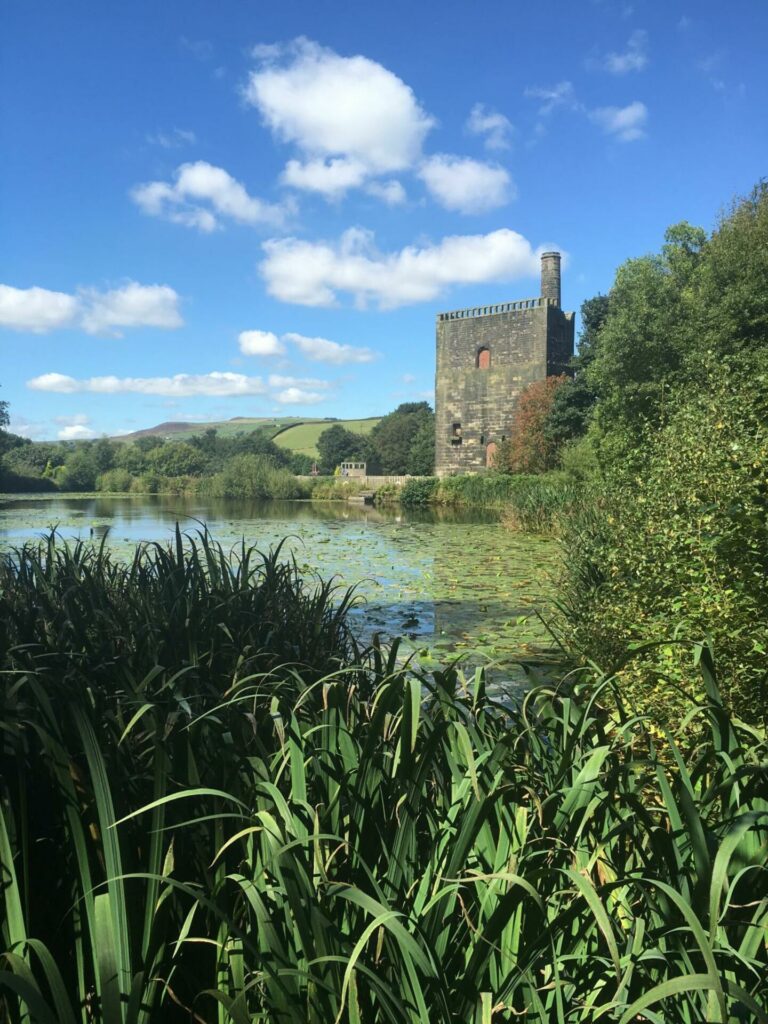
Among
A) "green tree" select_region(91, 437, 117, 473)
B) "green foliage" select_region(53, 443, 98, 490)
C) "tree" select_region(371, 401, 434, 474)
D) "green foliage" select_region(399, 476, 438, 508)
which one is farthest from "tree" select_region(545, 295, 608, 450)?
"tree" select_region(371, 401, 434, 474)

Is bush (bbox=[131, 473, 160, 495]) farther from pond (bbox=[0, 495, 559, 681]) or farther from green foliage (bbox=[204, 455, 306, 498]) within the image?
pond (bbox=[0, 495, 559, 681])

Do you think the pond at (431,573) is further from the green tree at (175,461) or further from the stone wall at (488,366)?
the green tree at (175,461)

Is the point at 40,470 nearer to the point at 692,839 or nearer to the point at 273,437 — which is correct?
the point at 692,839

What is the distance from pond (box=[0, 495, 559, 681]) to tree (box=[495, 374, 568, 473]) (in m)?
9.56

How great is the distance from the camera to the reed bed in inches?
40.3

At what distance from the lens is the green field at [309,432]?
6188cm

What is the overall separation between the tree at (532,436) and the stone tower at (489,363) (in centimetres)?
177

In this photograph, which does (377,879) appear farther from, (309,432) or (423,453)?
(309,432)

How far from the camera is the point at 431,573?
857cm

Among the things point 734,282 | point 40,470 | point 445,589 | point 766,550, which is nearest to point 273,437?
point 40,470

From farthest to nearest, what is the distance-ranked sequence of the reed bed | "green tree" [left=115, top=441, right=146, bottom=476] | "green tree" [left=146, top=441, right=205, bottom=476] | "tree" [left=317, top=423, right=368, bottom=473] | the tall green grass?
"tree" [left=317, top=423, right=368, bottom=473] < "green tree" [left=146, top=441, right=205, bottom=476] < "green tree" [left=115, top=441, right=146, bottom=476] < the tall green grass < the reed bed

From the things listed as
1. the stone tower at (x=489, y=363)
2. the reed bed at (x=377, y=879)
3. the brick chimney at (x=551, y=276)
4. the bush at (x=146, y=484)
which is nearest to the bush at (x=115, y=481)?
the bush at (x=146, y=484)

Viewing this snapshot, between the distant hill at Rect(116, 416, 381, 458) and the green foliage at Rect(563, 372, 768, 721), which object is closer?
the green foliage at Rect(563, 372, 768, 721)

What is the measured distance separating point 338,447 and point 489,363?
27316mm
